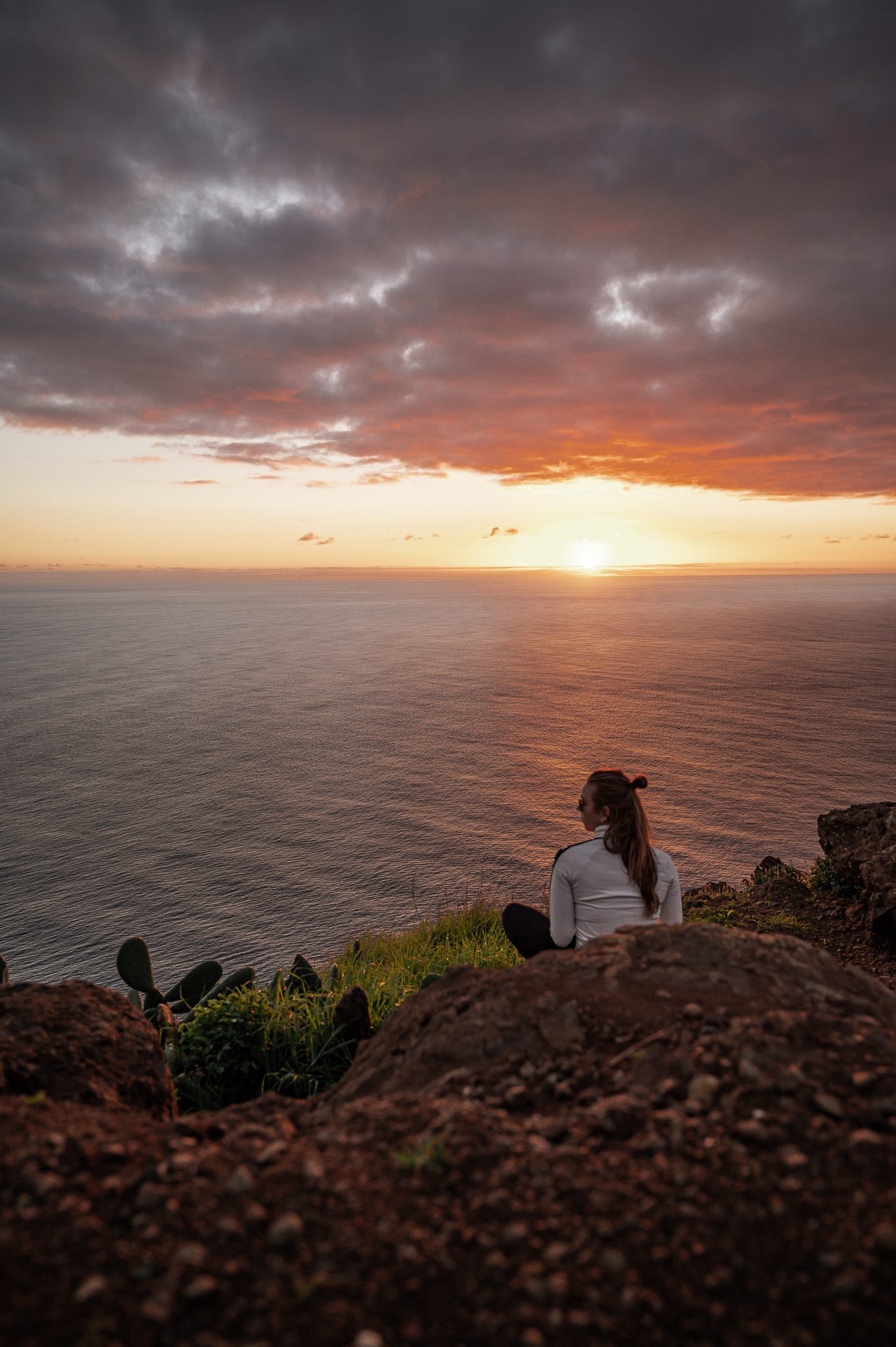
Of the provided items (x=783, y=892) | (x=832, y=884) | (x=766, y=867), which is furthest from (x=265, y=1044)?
(x=766, y=867)

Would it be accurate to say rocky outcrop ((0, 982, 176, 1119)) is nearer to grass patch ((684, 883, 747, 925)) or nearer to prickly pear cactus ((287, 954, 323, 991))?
prickly pear cactus ((287, 954, 323, 991))

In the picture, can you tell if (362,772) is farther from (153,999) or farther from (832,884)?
(153,999)

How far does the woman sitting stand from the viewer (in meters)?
5.78

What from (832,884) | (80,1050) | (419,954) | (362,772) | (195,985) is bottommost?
(362,772)

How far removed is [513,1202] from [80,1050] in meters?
2.73

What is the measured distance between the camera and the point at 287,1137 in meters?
3.11

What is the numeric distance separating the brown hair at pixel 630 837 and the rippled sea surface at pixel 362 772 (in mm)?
7814

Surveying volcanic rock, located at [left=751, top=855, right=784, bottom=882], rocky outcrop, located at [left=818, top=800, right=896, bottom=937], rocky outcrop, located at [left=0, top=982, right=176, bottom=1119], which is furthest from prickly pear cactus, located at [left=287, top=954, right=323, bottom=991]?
volcanic rock, located at [left=751, top=855, right=784, bottom=882]

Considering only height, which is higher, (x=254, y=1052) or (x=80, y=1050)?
(x=80, y=1050)

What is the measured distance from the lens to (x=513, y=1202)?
2555mm

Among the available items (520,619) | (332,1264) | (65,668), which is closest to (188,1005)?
(332,1264)

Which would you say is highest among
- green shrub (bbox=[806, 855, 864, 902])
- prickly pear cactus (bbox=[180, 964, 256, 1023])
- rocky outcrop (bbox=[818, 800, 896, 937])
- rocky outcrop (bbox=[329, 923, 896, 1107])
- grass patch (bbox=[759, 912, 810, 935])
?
rocky outcrop (bbox=[329, 923, 896, 1107])

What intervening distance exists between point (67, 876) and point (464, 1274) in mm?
16267

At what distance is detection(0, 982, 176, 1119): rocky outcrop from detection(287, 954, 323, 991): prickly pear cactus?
345 cm
